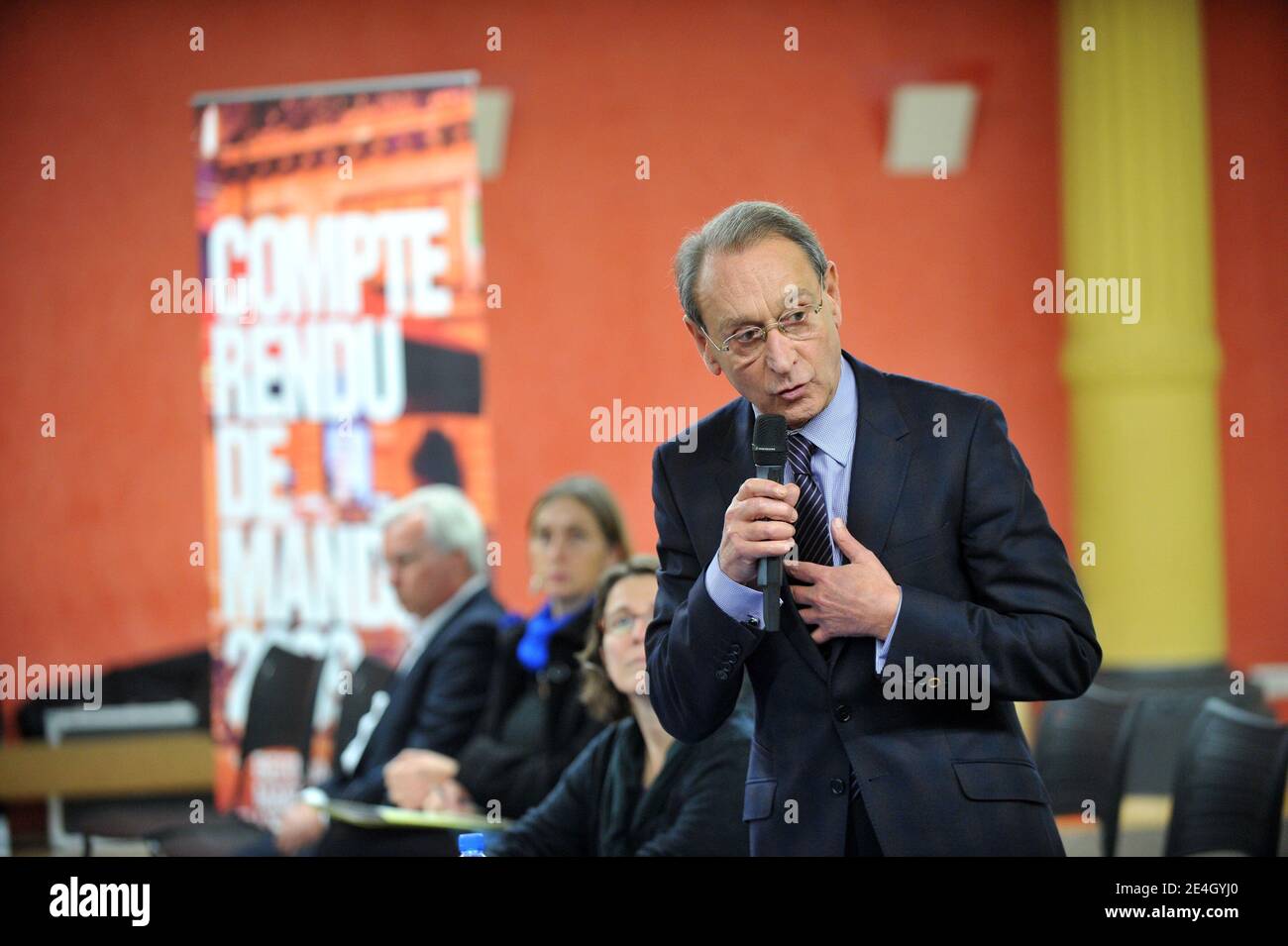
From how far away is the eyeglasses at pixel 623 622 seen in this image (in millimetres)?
2927

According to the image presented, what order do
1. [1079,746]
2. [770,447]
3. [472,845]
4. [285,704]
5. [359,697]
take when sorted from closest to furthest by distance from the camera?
[770,447] < [472,845] < [1079,746] < [359,697] < [285,704]

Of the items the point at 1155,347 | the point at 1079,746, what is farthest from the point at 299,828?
the point at 1155,347

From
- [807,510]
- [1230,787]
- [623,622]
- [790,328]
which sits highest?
[790,328]

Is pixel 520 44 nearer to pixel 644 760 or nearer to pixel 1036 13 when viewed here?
pixel 1036 13

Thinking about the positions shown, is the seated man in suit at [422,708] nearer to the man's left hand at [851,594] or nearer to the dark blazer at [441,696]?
the dark blazer at [441,696]

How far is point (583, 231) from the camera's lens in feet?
20.2

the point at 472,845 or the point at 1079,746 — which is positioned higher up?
the point at 472,845

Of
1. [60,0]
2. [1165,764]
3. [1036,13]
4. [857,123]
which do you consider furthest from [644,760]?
[60,0]

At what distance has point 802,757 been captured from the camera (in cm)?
188

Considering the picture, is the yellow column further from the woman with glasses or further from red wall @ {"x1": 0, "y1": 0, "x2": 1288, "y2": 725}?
the woman with glasses

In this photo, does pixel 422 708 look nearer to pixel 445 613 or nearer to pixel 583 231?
pixel 445 613

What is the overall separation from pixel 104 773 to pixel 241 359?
1.76 m

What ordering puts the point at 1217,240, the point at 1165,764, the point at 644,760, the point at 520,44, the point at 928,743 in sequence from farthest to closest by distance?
1. the point at 520,44
2. the point at 1217,240
3. the point at 1165,764
4. the point at 644,760
5. the point at 928,743

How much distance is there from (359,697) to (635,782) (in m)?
2.25
